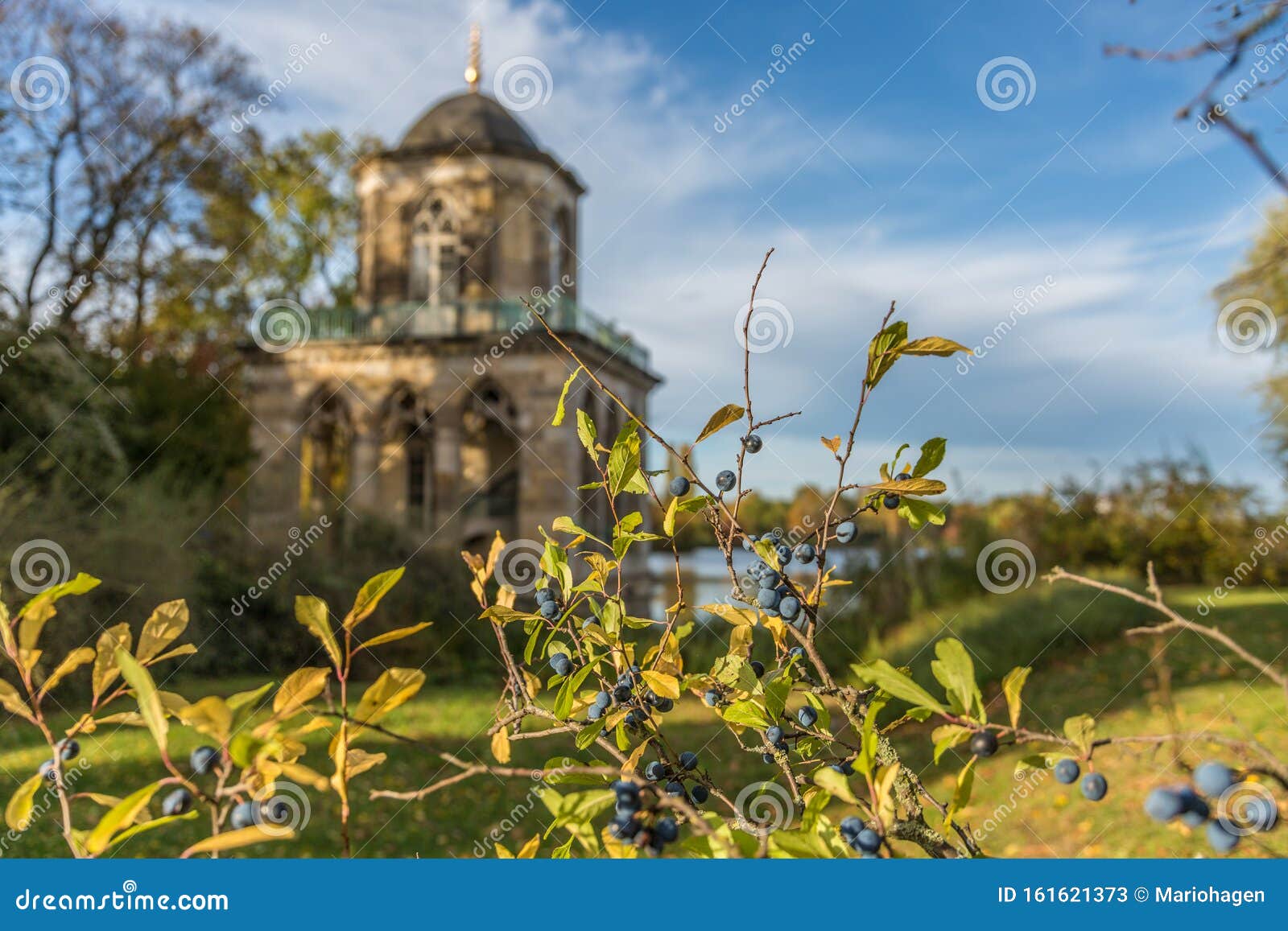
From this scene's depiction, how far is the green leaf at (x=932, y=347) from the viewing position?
39.6 inches

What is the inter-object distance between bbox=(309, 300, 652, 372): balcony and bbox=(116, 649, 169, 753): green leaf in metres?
15.1

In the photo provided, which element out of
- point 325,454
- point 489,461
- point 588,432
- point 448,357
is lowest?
point 588,432

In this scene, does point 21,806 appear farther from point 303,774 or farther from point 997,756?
point 997,756

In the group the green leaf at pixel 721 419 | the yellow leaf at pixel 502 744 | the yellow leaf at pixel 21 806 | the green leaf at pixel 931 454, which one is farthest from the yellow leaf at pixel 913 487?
the yellow leaf at pixel 21 806

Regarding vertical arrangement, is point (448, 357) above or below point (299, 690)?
above

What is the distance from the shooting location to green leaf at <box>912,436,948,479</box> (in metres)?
1.14

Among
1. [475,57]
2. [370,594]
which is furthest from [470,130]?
[370,594]

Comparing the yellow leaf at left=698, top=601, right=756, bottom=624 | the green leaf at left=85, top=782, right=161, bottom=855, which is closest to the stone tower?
the yellow leaf at left=698, top=601, right=756, bottom=624

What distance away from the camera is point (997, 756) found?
3.19 m

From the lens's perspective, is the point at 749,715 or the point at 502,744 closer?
the point at 749,715

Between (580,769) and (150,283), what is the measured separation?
1963 centimetres

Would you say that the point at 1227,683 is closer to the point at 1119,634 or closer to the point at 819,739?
the point at 1119,634

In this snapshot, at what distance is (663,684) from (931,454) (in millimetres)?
452

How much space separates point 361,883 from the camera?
839 mm
